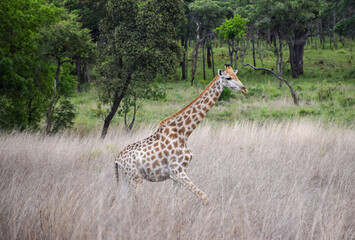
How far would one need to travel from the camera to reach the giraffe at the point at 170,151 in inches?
167

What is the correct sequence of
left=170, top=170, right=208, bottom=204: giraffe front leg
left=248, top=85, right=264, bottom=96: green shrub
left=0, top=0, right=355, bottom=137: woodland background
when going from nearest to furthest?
left=170, top=170, right=208, bottom=204: giraffe front leg < left=0, top=0, right=355, bottom=137: woodland background < left=248, top=85, right=264, bottom=96: green shrub

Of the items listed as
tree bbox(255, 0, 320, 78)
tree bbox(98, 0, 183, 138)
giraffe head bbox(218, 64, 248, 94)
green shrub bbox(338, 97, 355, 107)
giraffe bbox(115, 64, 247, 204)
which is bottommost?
green shrub bbox(338, 97, 355, 107)

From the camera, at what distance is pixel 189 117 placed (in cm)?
449

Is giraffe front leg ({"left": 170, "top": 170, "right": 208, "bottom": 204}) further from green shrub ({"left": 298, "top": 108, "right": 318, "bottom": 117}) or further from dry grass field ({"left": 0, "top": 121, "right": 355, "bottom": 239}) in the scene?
green shrub ({"left": 298, "top": 108, "right": 318, "bottom": 117})

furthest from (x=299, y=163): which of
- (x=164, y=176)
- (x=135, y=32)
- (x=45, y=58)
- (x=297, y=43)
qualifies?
(x=297, y=43)

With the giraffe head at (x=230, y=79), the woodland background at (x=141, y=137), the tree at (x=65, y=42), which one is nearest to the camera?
the woodland background at (x=141, y=137)

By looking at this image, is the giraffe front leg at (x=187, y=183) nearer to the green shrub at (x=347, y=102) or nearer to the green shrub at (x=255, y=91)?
the green shrub at (x=347, y=102)

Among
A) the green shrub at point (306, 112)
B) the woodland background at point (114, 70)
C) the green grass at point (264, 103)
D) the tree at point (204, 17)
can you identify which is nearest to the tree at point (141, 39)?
the woodland background at point (114, 70)

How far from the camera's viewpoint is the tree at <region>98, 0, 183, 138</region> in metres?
11.2

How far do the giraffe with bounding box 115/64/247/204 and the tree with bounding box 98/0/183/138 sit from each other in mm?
6965

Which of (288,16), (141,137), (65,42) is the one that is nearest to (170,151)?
(141,137)

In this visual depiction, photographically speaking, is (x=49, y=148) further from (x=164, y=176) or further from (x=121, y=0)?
(x=121, y=0)

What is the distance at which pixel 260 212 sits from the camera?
425 centimetres

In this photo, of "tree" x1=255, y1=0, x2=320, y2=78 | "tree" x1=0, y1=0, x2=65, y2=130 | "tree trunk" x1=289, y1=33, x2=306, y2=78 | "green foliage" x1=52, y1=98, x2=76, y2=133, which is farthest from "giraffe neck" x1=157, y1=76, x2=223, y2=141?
"tree trunk" x1=289, y1=33, x2=306, y2=78
